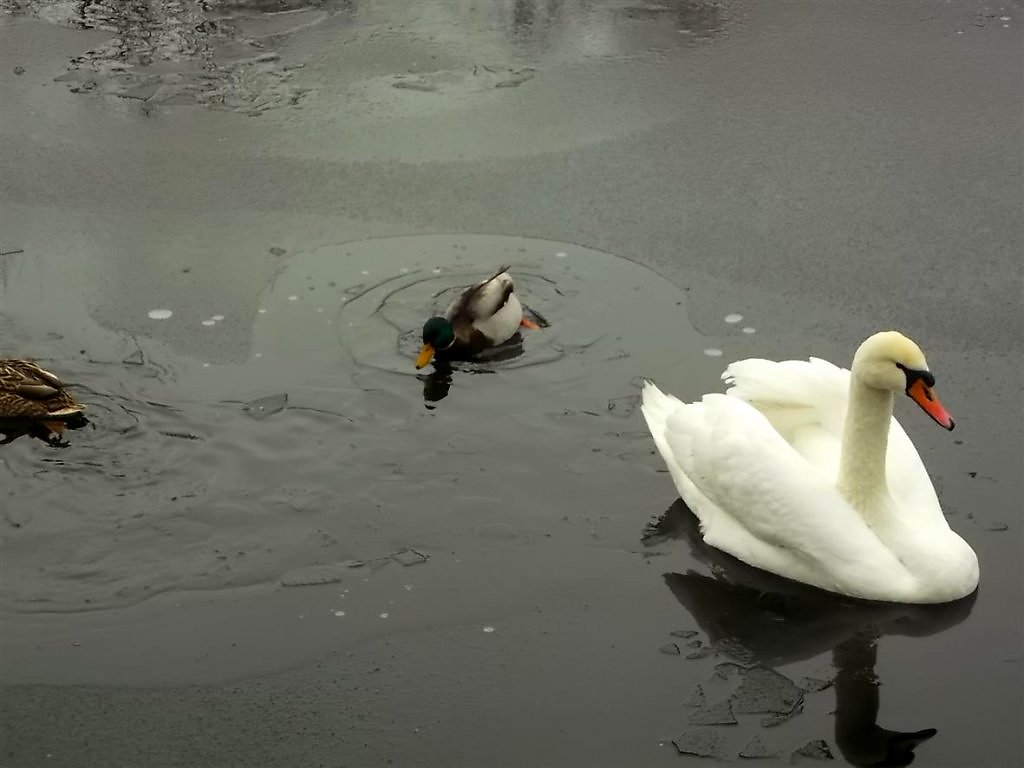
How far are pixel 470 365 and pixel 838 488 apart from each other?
2399 mm

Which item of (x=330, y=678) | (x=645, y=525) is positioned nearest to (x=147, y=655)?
(x=330, y=678)

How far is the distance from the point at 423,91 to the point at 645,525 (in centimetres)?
523

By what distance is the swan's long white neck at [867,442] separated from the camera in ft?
18.4

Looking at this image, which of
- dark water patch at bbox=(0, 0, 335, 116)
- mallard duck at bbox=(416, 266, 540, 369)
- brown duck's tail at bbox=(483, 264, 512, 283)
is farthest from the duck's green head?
dark water patch at bbox=(0, 0, 335, 116)

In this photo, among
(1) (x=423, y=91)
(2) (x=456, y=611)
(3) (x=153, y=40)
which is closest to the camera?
(2) (x=456, y=611)

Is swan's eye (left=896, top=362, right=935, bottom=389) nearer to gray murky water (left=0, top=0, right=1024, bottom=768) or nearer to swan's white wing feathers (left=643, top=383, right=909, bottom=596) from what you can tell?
swan's white wing feathers (left=643, top=383, right=909, bottom=596)

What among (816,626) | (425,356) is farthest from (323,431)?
(816,626)

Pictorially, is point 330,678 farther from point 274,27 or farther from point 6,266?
point 274,27

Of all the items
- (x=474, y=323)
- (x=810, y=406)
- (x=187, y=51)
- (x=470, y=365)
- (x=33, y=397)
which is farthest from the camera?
(x=187, y=51)

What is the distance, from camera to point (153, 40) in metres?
11.2

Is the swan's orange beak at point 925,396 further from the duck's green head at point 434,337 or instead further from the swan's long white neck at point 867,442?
the duck's green head at point 434,337

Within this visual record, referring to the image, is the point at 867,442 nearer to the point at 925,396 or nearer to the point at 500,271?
the point at 925,396

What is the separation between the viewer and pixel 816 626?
543 cm

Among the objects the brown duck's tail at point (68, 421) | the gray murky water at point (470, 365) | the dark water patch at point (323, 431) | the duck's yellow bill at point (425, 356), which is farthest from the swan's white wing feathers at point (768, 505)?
the brown duck's tail at point (68, 421)
